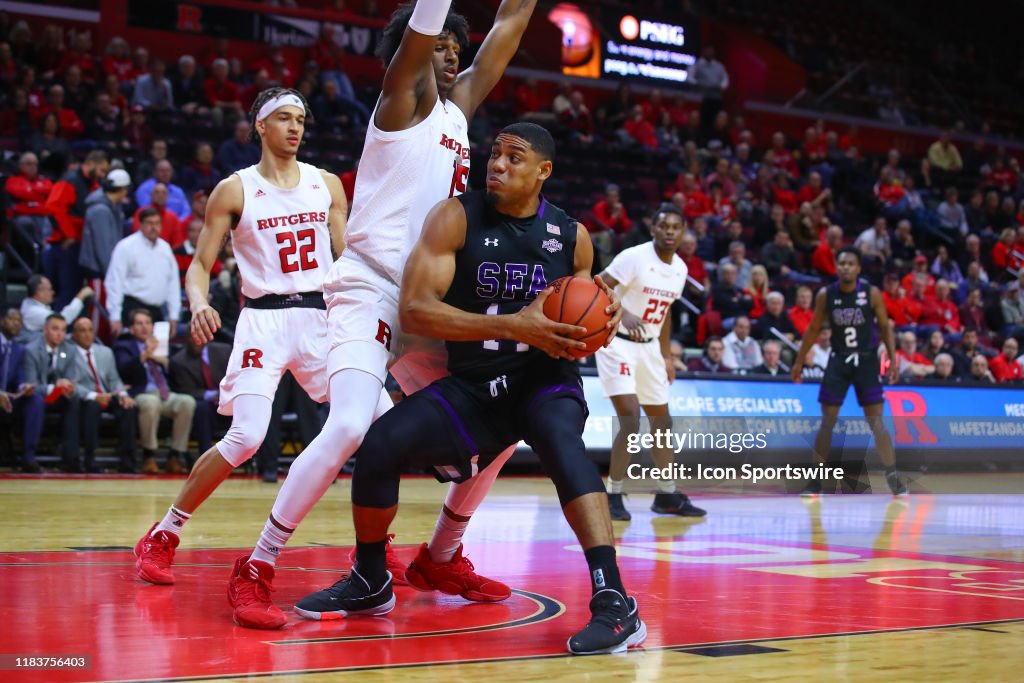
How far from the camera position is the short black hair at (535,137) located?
4469 millimetres

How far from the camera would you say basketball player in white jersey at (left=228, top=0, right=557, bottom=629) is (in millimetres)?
4398

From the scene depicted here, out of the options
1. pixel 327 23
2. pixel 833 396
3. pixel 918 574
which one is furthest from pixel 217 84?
pixel 918 574

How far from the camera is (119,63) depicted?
16391 mm

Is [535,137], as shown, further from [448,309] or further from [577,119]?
[577,119]

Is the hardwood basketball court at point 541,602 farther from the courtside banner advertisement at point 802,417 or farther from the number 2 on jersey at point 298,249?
the courtside banner advertisement at point 802,417

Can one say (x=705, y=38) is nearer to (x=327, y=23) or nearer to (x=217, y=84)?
(x=327, y=23)

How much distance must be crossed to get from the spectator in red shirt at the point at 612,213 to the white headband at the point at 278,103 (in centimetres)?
1137

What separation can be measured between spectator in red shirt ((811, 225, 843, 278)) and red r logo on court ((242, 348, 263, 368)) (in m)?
14.4

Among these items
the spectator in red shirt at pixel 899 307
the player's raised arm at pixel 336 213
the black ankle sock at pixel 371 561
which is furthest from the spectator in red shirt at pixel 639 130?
the black ankle sock at pixel 371 561

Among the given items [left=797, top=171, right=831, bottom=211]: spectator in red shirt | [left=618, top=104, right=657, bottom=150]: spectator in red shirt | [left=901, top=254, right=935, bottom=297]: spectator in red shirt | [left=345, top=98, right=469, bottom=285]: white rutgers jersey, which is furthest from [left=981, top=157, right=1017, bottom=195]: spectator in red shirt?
[left=345, top=98, right=469, bottom=285]: white rutgers jersey

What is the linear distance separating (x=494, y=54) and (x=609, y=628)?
7.96 ft

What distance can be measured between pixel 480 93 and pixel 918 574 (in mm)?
3204

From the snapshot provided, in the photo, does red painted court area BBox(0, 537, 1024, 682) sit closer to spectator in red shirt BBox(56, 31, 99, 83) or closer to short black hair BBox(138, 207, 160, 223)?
short black hair BBox(138, 207, 160, 223)

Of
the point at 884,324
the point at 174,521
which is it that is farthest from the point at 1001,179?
the point at 174,521
